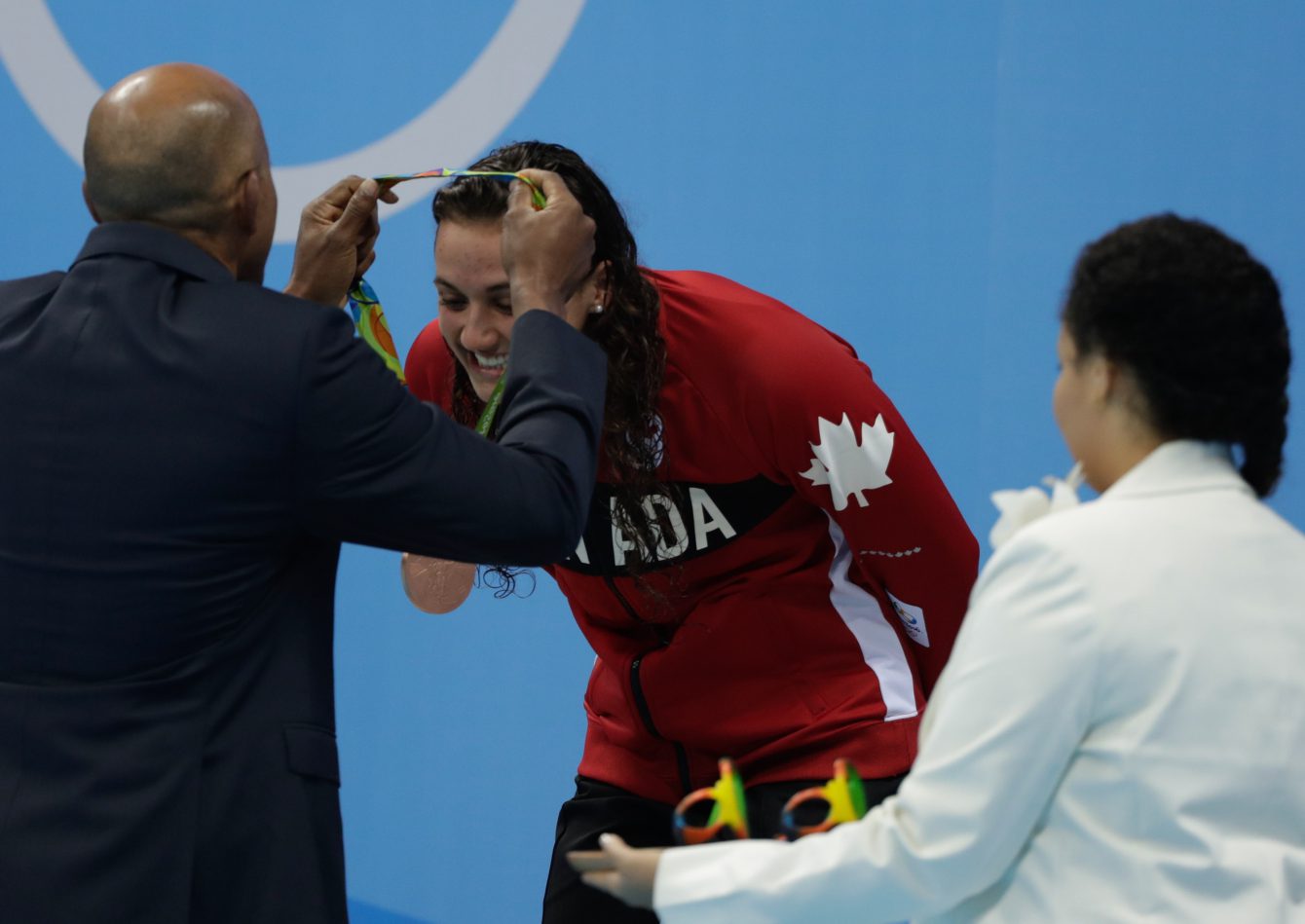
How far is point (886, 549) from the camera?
1739 millimetres

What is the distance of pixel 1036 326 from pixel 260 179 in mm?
1345

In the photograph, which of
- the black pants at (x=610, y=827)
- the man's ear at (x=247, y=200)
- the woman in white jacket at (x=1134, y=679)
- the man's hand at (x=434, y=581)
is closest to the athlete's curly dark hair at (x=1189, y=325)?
the woman in white jacket at (x=1134, y=679)

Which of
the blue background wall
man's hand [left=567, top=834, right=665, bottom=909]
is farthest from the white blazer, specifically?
the blue background wall

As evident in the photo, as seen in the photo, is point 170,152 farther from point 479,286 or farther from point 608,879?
point 608,879

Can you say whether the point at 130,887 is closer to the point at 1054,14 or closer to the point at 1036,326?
the point at 1036,326

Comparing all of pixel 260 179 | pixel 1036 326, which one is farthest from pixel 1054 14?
pixel 260 179

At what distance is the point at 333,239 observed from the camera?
65.3 inches

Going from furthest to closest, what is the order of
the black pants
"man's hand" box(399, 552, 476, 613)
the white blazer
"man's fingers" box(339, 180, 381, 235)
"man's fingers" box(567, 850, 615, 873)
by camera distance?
1. "man's hand" box(399, 552, 476, 613)
2. the black pants
3. "man's fingers" box(339, 180, 381, 235)
4. "man's fingers" box(567, 850, 615, 873)
5. the white blazer

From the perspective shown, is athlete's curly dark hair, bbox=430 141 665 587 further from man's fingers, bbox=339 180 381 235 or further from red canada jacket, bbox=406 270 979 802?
man's fingers, bbox=339 180 381 235

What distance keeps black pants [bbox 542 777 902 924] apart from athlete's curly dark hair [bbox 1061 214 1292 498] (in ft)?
2.59

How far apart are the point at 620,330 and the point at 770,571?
1.04 feet

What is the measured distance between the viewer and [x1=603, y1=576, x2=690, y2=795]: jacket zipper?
1.83 m

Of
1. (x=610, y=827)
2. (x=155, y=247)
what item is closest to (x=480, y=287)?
(x=155, y=247)

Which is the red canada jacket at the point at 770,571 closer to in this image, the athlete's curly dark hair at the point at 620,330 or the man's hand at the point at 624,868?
the athlete's curly dark hair at the point at 620,330
